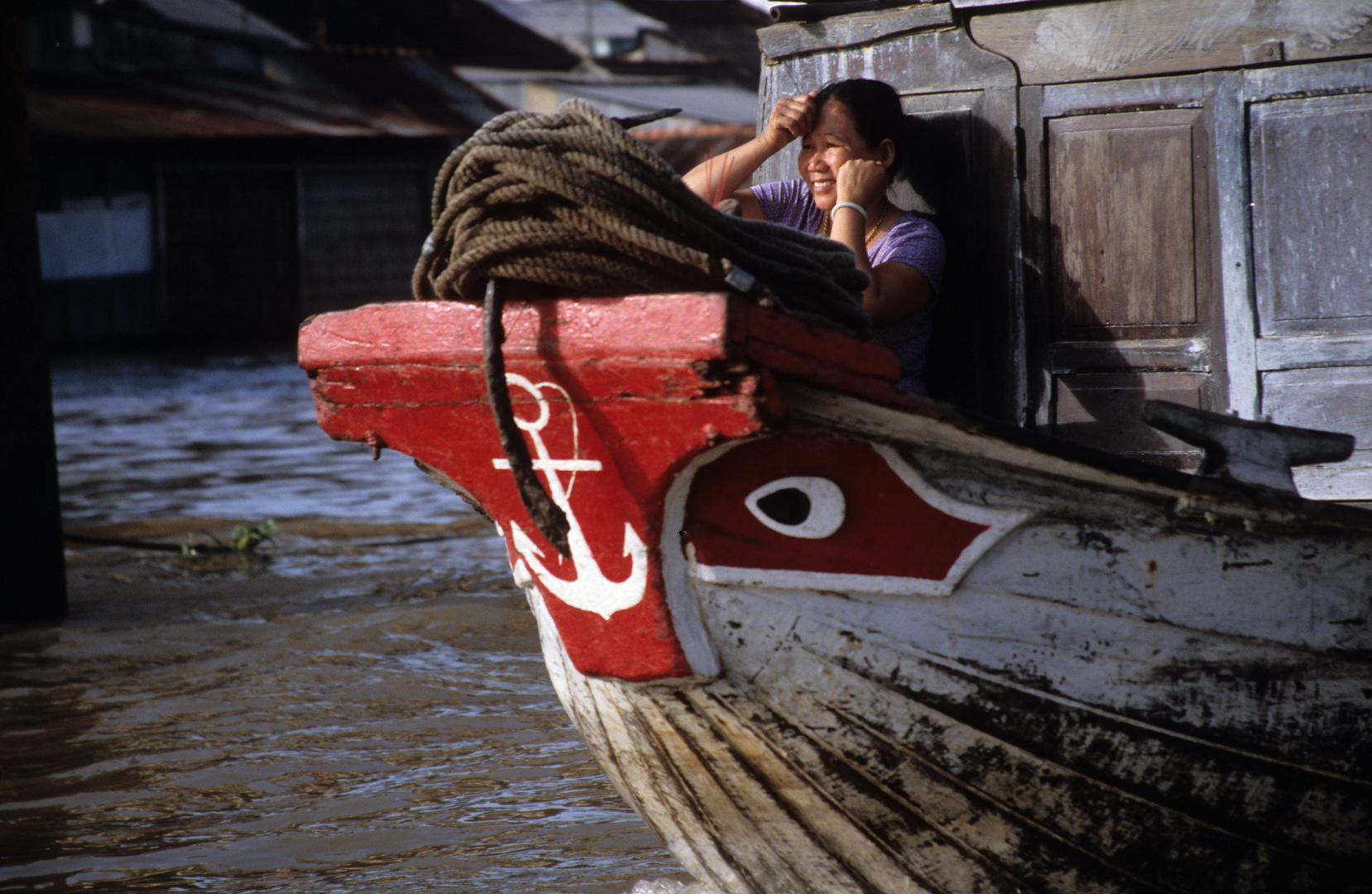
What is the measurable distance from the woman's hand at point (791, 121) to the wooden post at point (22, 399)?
10.5ft

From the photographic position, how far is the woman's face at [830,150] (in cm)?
269

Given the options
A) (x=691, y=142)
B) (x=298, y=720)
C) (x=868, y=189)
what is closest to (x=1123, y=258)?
(x=868, y=189)

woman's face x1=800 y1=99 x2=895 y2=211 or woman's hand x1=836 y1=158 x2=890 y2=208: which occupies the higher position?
woman's face x1=800 y1=99 x2=895 y2=211

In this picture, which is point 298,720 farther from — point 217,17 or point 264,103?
point 217,17

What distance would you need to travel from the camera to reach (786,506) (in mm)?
2043

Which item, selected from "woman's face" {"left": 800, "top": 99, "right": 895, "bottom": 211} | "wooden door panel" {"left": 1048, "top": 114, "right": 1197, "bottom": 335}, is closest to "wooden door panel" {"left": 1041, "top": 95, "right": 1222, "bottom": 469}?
"wooden door panel" {"left": 1048, "top": 114, "right": 1197, "bottom": 335}

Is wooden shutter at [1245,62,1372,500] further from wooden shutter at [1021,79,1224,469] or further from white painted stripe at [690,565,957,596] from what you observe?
white painted stripe at [690,565,957,596]

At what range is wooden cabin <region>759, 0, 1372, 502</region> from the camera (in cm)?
273

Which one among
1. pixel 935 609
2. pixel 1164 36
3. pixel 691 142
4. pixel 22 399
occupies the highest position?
pixel 691 142

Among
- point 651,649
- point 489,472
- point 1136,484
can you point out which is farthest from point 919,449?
point 489,472

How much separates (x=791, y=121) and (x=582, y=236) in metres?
1.03

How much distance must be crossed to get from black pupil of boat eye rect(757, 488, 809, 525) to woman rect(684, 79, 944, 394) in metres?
0.53

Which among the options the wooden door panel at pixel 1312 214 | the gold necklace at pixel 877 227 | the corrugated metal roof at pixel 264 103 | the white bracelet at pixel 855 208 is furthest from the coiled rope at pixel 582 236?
the corrugated metal roof at pixel 264 103

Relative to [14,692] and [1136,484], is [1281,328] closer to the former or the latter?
[1136,484]
